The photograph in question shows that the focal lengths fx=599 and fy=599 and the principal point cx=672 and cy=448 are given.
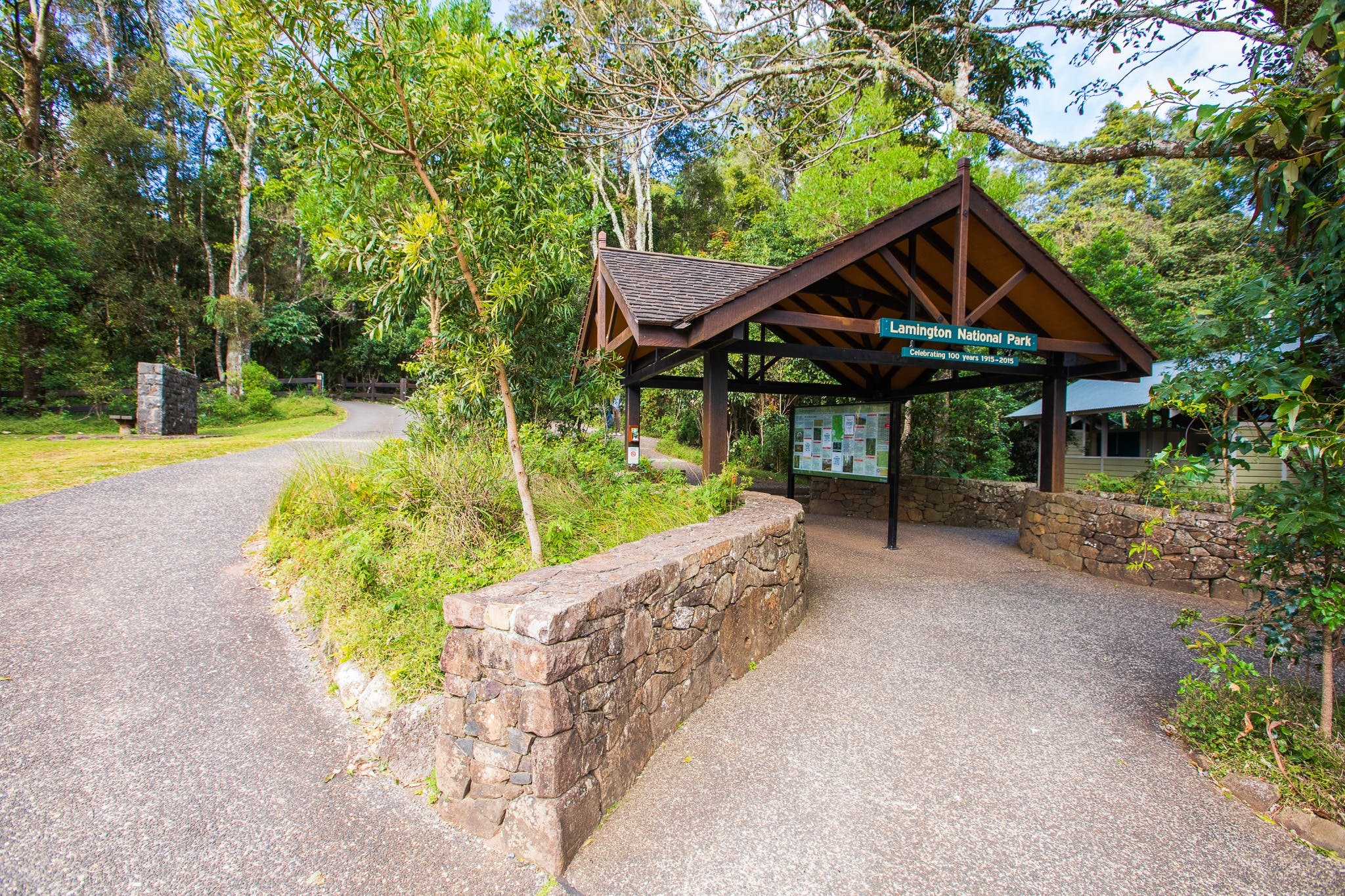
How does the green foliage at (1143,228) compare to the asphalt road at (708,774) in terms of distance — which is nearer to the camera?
the asphalt road at (708,774)

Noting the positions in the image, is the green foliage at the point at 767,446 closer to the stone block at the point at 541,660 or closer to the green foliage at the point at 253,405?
the stone block at the point at 541,660

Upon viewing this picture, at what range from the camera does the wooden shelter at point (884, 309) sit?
21.0 feet

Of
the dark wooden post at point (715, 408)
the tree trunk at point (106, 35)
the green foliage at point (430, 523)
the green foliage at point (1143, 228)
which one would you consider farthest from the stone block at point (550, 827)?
the tree trunk at point (106, 35)

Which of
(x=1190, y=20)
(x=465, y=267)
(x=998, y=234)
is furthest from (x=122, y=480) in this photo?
(x=1190, y=20)

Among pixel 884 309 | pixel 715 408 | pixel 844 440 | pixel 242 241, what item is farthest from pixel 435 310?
pixel 242 241

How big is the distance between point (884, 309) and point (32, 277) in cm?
2051

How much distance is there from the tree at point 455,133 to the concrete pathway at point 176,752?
1840mm

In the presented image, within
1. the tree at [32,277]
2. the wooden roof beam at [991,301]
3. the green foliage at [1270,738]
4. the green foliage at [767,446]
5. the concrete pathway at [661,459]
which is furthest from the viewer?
the green foliage at [767,446]

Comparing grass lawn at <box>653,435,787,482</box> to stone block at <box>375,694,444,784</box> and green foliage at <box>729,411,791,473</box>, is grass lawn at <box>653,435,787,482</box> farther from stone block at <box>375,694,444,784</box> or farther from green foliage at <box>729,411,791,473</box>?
stone block at <box>375,694,444,784</box>

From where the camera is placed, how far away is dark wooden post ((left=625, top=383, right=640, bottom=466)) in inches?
313

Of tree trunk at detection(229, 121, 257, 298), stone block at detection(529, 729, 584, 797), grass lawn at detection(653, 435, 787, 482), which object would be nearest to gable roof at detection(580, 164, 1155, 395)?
stone block at detection(529, 729, 584, 797)

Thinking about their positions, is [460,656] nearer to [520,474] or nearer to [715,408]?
[520,474]

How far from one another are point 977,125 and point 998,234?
2.09 metres

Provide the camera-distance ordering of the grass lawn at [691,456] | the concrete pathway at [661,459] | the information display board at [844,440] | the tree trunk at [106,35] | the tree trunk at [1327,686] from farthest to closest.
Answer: the tree trunk at [106,35]
the grass lawn at [691,456]
the concrete pathway at [661,459]
the information display board at [844,440]
the tree trunk at [1327,686]
